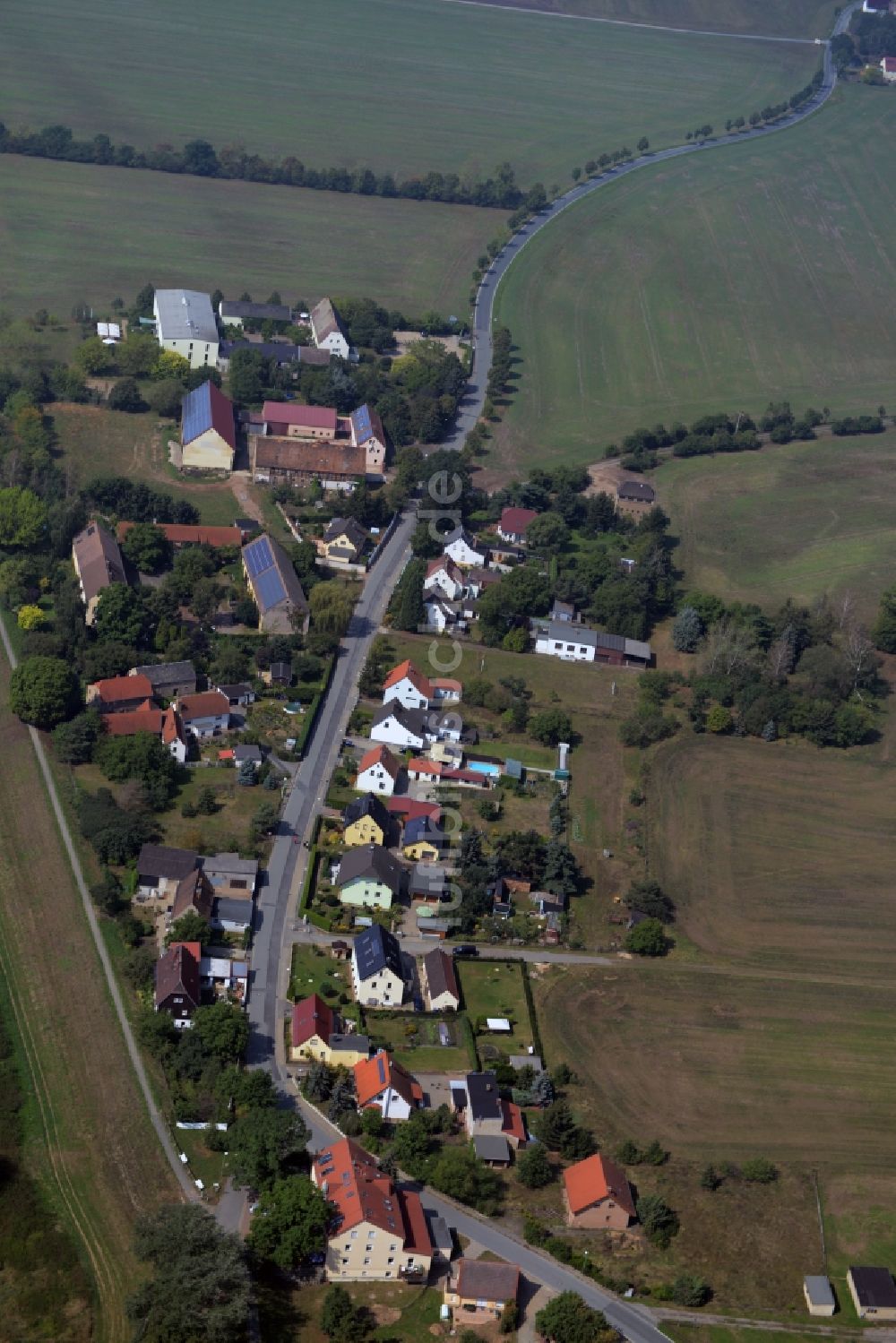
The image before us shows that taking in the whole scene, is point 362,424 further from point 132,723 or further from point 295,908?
point 295,908

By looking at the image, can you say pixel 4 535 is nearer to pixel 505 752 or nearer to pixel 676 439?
pixel 505 752

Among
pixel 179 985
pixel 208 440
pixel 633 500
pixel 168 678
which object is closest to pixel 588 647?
pixel 633 500

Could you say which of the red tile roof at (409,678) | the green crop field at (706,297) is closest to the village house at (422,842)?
the red tile roof at (409,678)

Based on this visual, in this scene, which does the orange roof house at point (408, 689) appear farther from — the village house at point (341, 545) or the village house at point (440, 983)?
the village house at point (440, 983)

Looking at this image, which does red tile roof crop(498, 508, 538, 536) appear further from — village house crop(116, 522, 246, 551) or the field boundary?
the field boundary

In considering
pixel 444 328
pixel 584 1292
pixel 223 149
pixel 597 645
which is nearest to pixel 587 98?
pixel 223 149

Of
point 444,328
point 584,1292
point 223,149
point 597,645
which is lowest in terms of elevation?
point 584,1292
